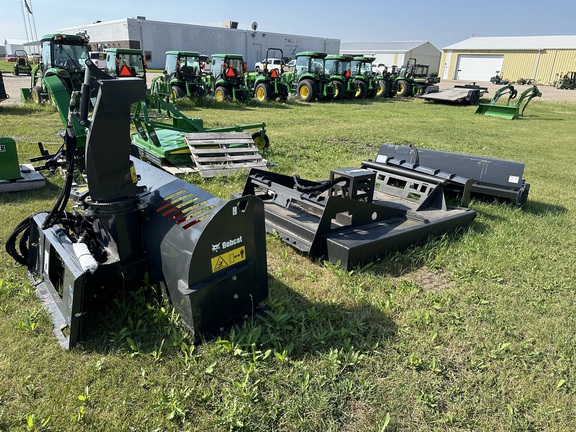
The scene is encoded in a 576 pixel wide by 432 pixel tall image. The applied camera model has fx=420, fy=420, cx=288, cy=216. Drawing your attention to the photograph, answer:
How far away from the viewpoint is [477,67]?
168 ft

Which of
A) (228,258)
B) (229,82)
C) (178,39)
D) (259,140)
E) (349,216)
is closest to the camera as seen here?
(228,258)

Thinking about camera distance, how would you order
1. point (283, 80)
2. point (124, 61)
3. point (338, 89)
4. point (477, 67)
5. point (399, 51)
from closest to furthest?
point (124, 61) → point (338, 89) → point (283, 80) → point (477, 67) → point (399, 51)

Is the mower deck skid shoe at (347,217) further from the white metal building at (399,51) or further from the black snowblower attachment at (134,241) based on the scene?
the white metal building at (399,51)

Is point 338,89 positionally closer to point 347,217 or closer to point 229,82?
point 229,82

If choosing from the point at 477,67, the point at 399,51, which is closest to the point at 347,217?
the point at 477,67

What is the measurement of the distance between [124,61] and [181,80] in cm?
200

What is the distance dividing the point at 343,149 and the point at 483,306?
5.62 metres

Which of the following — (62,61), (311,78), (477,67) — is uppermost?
(477,67)

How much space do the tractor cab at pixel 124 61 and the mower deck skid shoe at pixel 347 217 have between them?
11926 mm

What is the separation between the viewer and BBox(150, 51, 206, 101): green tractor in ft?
46.9

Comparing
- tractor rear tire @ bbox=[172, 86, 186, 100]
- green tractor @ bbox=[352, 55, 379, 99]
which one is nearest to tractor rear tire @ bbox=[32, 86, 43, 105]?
tractor rear tire @ bbox=[172, 86, 186, 100]

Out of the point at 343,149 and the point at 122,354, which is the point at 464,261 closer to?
the point at 122,354

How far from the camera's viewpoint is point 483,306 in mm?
3023

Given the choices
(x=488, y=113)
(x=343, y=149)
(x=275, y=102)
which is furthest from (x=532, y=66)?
(x=343, y=149)
